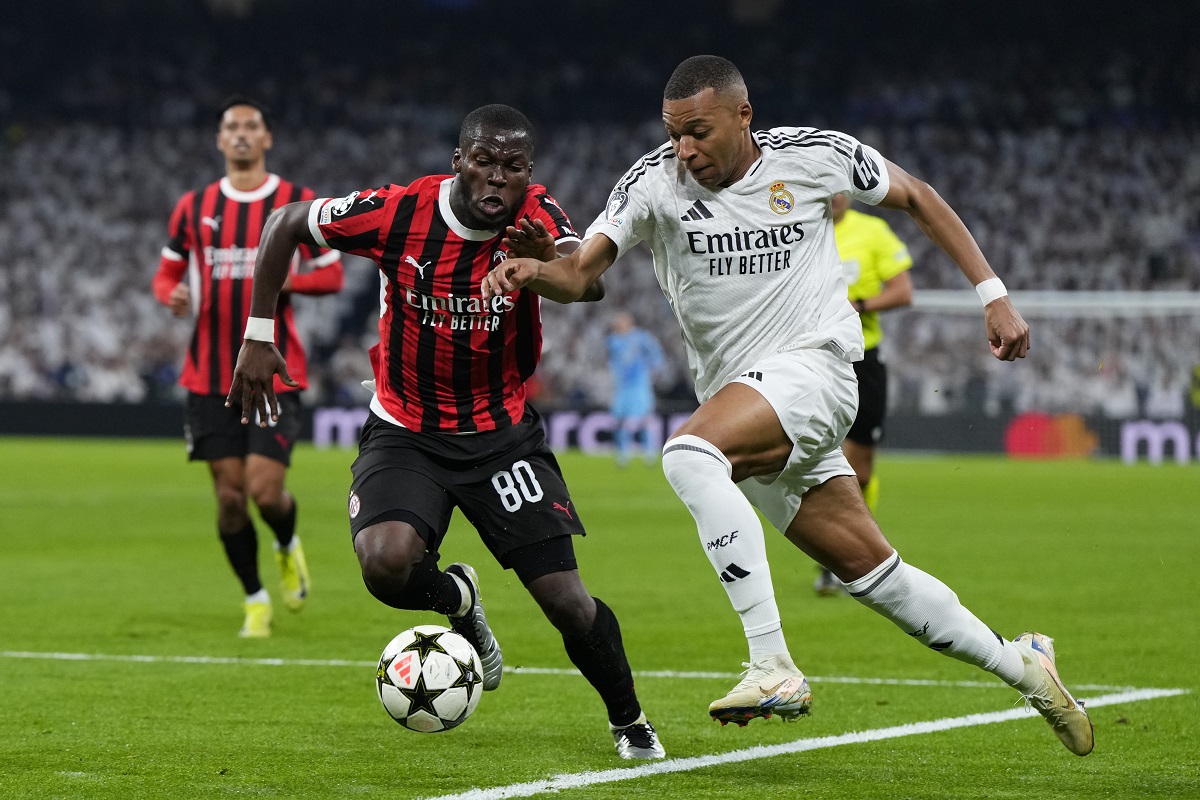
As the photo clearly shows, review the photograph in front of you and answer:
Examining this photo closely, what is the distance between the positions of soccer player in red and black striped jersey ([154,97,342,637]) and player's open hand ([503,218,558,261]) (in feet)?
11.9

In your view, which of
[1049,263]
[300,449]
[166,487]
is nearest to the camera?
[166,487]

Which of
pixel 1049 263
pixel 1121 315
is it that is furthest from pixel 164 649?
pixel 1049 263

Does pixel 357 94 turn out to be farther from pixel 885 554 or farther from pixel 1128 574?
pixel 885 554

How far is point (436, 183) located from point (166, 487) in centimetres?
1411

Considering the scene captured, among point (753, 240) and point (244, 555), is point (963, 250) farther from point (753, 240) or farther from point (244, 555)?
point (244, 555)

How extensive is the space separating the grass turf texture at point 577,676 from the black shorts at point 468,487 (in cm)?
69

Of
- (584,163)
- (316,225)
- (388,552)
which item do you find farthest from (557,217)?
(584,163)

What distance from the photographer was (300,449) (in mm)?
27312

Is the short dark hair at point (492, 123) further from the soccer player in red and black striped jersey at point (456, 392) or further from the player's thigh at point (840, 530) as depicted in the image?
the player's thigh at point (840, 530)

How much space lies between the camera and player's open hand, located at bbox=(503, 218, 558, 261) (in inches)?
181

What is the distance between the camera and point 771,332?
5.09 meters

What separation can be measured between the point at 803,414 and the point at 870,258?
16.7 ft

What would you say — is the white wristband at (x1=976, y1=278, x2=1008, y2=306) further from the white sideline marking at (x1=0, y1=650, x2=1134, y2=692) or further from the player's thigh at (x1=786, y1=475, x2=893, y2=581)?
the white sideline marking at (x1=0, y1=650, x2=1134, y2=692)

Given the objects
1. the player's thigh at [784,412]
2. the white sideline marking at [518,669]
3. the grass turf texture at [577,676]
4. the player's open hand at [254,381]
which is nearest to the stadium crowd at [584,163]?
the grass turf texture at [577,676]
